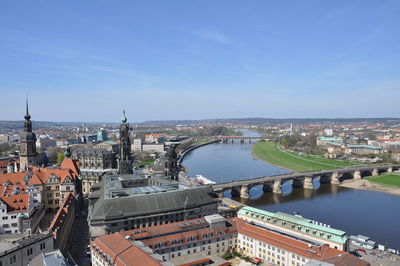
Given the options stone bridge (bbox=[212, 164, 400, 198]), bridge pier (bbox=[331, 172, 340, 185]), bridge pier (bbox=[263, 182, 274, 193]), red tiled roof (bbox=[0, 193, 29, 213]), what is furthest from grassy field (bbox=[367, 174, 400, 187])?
red tiled roof (bbox=[0, 193, 29, 213])

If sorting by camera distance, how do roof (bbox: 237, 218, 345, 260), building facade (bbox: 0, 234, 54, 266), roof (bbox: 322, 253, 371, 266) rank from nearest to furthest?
1. roof (bbox: 322, 253, 371, 266)
2. building facade (bbox: 0, 234, 54, 266)
3. roof (bbox: 237, 218, 345, 260)

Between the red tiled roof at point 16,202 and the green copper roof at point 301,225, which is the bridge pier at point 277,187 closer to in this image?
the green copper roof at point 301,225

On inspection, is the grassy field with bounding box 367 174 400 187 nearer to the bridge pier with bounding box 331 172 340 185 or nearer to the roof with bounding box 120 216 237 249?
the bridge pier with bounding box 331 172 340 185

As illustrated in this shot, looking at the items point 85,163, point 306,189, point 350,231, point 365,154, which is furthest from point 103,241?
point 365,154

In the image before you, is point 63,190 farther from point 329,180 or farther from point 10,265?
point 329,180

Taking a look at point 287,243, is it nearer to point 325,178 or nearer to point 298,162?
point 325,178

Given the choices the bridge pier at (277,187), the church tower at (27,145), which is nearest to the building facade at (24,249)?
the church tower at (27,145)

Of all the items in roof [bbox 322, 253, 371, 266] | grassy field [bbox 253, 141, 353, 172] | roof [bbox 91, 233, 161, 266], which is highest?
roof [bbox 91, 233, 161, 266]
